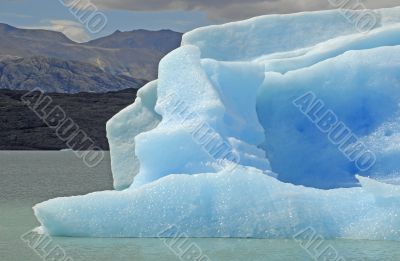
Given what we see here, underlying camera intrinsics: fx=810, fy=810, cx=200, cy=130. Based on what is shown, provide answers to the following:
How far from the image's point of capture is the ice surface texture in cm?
818

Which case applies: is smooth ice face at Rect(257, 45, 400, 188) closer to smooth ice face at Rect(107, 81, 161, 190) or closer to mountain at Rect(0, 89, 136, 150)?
smooth ice face at Rect(107, 81, 161, 190)

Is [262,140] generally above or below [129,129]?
below

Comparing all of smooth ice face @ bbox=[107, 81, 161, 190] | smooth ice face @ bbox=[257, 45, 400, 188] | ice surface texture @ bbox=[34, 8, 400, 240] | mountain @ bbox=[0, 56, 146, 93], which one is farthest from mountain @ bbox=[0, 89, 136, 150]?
mountain @ bbox=[0, 56, 146, 93]

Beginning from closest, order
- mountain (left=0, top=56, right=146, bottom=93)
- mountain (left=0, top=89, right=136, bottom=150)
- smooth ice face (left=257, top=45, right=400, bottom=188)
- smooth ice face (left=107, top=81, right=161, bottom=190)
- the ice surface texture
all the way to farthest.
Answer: the ice surface texture → smooth ice face (left=257, top=45, right=400, bottom=188) → smooth ice face (left=107, top=81, right=161, bottom=190) → mountain (left=0, top=89, right=136, bottom=150) → mountain (left=0, top=56, right=146, bottom=93)

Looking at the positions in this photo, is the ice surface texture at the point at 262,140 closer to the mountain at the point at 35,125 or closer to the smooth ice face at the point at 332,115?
the smooth ice face at the point at 332,115

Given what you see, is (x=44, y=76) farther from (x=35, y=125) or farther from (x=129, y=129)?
(x=129, y=129)

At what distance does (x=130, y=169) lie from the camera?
11.9m

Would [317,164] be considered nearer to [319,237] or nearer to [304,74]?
[304,74]

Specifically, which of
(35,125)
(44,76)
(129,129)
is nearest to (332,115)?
(129,129)

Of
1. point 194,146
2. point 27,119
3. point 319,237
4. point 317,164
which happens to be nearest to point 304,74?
point 317,164

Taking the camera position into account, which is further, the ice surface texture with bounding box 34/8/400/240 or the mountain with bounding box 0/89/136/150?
the mountain with bounding box 0/89/136/150

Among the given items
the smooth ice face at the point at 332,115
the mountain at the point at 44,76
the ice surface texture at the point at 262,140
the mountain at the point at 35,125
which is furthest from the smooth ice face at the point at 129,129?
the mountain at the point at 44,76

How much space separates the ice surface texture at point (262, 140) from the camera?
26.8 ft

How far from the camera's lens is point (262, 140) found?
10.1m
